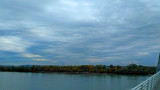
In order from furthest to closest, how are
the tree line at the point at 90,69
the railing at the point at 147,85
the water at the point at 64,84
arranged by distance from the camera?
the tree line at the point at 90,69 < the water at the point at 64,84 < the railing at the point at 147,85

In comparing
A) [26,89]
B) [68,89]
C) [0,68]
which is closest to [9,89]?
[26,89]

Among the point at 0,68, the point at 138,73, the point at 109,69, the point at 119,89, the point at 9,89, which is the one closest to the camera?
the point at 9,89

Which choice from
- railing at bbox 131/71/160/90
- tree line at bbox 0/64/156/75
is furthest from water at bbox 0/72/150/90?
tree line at bbox 0/64/156/75

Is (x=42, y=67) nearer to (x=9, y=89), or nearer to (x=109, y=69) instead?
(x=109, y=69)

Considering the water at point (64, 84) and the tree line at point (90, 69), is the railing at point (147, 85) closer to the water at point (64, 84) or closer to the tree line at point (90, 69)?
the water at point (64, 84)

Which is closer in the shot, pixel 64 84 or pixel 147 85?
→ pixel 147 85

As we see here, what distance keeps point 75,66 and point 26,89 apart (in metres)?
62.7

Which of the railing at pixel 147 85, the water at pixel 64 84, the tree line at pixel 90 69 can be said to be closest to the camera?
the railing at pixel 147 85

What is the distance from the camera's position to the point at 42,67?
88.8 meters

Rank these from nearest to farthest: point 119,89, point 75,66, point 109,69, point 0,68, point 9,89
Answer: point 9,89 → point 119,89 → point 109,69 → point 75,66 → point 0,68

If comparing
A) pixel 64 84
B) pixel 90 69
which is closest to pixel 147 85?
pixel 64 84

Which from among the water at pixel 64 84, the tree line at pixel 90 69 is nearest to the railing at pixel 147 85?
the water at pixel 64 84

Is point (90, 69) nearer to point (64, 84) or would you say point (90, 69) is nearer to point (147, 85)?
point (64, 84)

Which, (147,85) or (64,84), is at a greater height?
(147,85)
